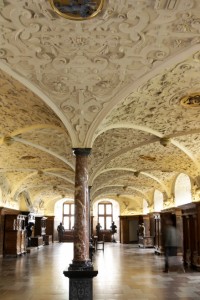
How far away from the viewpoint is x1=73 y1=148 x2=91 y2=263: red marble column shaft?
20.8 ft

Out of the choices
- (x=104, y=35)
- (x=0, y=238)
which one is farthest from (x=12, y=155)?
(x=104, y=35)

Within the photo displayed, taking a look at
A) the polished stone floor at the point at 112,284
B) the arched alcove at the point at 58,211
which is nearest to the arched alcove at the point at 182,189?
the polished stone floor at the point at 112,284

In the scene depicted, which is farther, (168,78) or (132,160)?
(132,160)

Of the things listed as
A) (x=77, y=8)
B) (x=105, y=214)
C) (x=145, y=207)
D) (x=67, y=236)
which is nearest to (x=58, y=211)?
(x=67, y=236)

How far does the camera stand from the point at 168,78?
246 inches

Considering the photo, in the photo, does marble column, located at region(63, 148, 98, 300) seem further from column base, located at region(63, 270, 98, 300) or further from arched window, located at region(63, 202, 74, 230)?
arched window, located at region(63, 202, 74, 230)

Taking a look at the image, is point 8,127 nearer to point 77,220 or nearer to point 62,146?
point 62,146

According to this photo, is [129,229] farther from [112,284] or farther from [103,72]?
[103,72]

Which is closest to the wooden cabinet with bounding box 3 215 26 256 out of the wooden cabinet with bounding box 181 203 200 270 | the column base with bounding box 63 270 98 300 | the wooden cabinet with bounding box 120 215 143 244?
the wooden cabinet with bounding box 181 203 200 270

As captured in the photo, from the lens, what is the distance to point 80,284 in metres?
6.10

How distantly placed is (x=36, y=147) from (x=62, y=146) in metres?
0.85

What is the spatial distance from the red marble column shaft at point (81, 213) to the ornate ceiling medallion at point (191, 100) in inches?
96.0

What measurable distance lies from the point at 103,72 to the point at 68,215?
27.1 m

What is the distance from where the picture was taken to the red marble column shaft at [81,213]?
6332 mm
